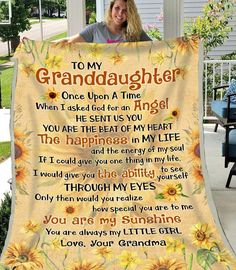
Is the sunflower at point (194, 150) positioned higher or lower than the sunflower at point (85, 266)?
higher

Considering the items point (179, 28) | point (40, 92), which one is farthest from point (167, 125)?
point (179, 28)

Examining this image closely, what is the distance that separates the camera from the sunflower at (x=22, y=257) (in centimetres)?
293

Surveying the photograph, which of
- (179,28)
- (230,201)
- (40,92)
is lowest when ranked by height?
(230,201)

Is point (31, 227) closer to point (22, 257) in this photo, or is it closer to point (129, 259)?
point (22, 257)

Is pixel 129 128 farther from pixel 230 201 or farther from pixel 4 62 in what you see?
pixel 4 62

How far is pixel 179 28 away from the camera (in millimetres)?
3846

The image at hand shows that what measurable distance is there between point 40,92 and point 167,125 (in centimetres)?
74

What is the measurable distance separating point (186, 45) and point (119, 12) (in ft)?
1.59

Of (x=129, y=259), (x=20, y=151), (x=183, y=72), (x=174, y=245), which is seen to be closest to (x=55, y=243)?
(x=129, y=259)

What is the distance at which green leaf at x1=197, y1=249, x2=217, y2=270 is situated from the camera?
9.59ft

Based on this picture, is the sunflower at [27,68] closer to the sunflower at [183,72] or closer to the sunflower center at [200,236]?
the sunflower at [183,72]

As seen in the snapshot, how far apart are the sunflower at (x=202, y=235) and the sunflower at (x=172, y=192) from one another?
198 millimetres

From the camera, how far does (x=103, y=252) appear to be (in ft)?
9.80

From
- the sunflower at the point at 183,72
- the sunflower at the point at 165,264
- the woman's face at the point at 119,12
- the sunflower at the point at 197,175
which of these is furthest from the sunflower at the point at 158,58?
the sunflower at the point at 165,264
